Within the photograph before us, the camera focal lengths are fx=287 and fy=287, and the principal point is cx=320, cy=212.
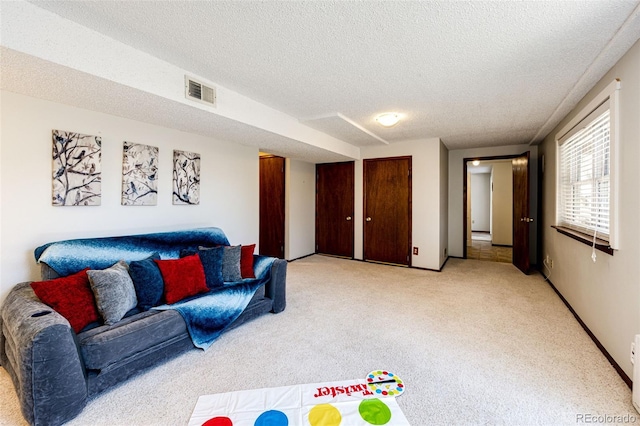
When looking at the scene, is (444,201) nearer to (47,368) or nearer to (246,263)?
(246,263)

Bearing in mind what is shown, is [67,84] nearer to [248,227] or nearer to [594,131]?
[248,227]

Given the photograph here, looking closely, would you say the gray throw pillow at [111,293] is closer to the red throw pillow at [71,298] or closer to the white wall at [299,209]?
the red throw pillow at [71,298]

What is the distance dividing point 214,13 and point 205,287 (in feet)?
7.09

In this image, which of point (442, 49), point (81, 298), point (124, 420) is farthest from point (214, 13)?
point (124, 420)

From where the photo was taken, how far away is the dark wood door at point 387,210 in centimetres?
528

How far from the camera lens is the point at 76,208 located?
254cm

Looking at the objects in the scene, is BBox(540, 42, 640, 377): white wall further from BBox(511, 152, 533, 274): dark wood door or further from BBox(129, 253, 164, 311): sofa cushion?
BBox(129, 253, 164, 311): sofa cushion

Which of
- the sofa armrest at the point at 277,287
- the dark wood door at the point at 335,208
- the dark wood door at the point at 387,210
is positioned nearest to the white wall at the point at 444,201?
the dark wood door at the point at 387,210

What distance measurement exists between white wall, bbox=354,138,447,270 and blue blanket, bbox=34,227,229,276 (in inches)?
139

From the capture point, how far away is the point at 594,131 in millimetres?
2715

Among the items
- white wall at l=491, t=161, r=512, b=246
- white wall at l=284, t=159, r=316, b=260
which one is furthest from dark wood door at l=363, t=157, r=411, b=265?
white wall at l=491, t=161, r=512, b=246

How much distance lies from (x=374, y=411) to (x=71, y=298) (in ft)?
6.92

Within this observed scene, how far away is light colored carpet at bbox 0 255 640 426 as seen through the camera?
1.70m

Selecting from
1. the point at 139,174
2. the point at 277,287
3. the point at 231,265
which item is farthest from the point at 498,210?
the point at 139,174
